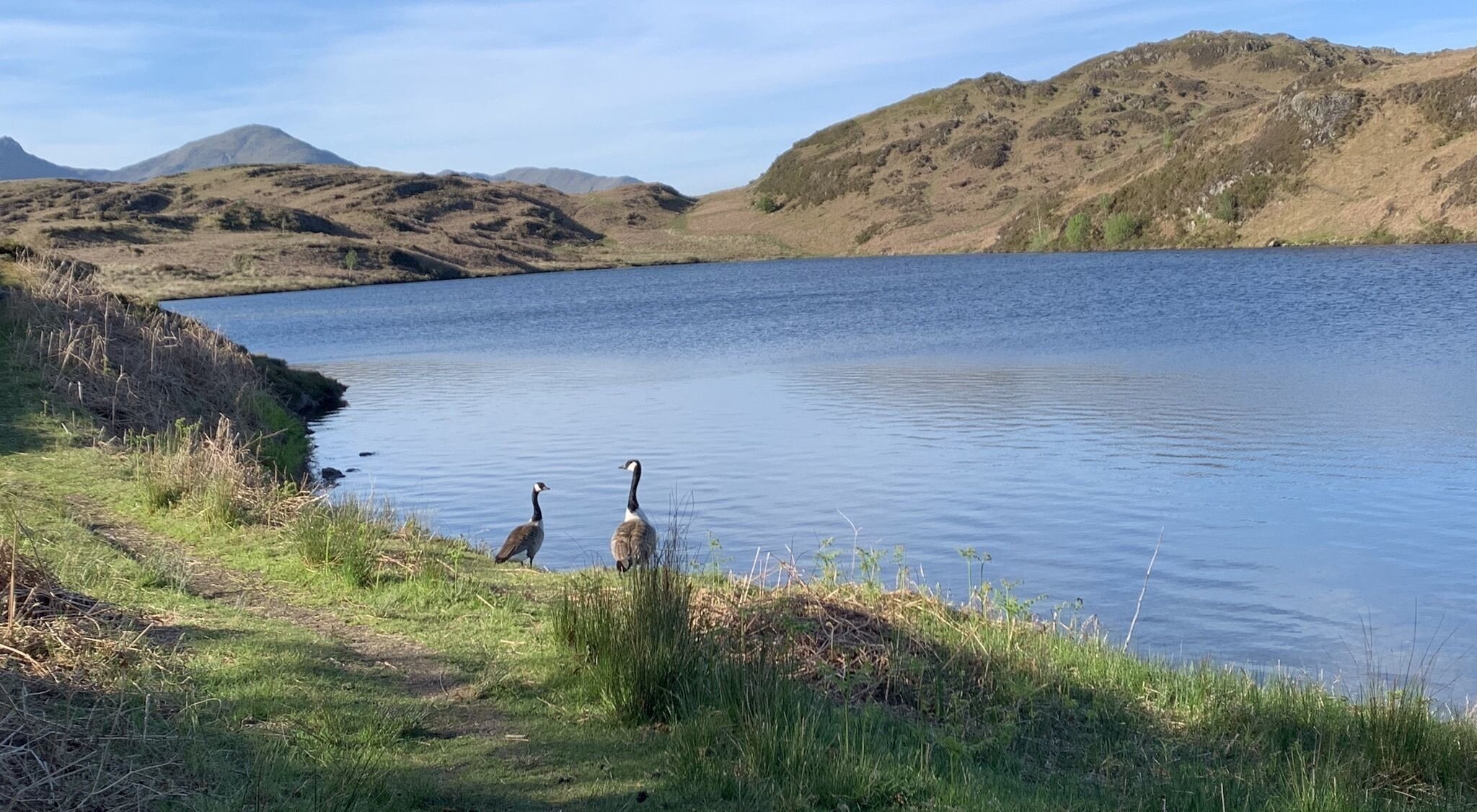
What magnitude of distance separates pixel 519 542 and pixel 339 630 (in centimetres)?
423

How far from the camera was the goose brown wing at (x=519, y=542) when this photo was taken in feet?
41.8

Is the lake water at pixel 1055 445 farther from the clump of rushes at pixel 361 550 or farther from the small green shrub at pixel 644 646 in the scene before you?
the small green shrub at pixel 644 646

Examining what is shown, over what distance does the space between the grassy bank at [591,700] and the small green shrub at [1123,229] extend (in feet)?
329

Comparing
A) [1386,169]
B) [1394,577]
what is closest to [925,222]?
[1386,169]

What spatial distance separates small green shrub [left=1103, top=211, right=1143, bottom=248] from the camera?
343 feet

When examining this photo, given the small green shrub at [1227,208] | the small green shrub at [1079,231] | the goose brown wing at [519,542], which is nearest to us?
the goose brown wing at [519,542]

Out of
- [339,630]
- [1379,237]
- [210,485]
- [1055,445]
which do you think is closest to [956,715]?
[339,630]

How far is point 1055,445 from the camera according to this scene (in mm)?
21375

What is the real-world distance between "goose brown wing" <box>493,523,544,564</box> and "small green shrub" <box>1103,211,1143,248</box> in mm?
99858

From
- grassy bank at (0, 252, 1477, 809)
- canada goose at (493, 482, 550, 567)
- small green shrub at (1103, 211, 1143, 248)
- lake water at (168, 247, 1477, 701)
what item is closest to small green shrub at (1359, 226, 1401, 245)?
lake water at (168, 247, 1477, 701)

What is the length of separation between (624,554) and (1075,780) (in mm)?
5618

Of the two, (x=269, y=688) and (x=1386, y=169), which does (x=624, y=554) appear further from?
(x=1386, y=169)

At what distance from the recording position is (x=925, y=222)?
146500mm

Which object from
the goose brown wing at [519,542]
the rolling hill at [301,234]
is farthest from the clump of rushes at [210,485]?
the rolling hill at [301,234]
